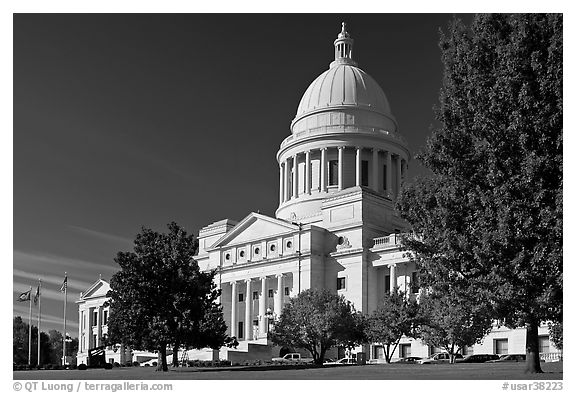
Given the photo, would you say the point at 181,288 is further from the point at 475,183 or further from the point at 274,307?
the point at 274,307

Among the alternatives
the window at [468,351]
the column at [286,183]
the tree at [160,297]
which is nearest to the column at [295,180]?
the column at [286,183]

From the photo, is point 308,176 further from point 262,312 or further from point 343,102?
point 262,312

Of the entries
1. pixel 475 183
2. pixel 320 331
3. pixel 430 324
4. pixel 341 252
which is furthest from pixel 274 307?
pixel 475 183

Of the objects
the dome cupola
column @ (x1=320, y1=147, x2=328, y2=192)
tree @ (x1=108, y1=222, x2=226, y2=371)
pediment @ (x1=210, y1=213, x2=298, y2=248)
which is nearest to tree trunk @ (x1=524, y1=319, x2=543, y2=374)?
tree @ (x1=108, y1=222, x2=226, y2=371)

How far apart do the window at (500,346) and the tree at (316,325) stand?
15879 mm

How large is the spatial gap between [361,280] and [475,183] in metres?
57.3

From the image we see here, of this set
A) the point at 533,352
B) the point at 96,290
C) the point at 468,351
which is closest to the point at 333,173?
the point at 468,351

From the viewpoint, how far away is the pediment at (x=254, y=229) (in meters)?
93.4

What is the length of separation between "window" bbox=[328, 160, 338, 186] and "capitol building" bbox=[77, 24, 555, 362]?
132 millimetres

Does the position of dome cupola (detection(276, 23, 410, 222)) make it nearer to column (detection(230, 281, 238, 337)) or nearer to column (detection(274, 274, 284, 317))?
column (detection(274, 274, 284, 317))

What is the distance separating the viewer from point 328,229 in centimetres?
9075

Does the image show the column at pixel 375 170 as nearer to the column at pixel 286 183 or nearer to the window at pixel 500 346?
the column at pixel 286 183

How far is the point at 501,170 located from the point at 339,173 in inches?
2917

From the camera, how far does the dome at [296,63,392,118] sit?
108 metres
